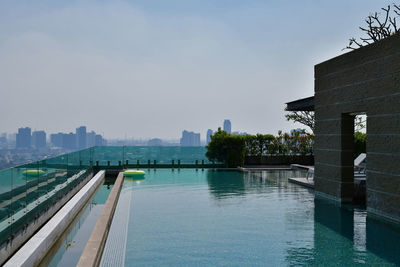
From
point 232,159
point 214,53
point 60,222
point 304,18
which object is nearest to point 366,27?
point 304,18

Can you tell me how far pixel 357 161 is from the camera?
1380 cm

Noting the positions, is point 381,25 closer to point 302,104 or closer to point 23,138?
point 302,104

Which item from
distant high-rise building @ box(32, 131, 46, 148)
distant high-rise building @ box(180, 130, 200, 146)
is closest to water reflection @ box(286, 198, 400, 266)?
distant high-rise building @ box(32, 131, 46, 148)

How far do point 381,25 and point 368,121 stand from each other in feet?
42.1

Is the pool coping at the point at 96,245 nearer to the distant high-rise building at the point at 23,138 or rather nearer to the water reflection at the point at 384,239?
the water reflection at the point at 384,239

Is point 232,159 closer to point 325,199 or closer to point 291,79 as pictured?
point 291,79

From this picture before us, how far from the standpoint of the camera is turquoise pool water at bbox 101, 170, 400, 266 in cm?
579

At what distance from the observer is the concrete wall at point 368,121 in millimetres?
8336

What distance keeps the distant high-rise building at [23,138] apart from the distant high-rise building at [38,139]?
179cm

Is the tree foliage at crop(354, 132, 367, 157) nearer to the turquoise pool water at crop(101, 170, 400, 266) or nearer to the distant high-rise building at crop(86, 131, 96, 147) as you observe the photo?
the turquoise pool water at crop(101, 170, 400, 266)

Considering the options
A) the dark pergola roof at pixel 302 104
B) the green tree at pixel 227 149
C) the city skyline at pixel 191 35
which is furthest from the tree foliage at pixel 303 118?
the dark pergola roof at pixel 302 104

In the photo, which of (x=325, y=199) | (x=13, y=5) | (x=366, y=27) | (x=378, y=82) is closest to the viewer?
(x=378, y=82)

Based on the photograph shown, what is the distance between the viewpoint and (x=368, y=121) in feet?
30.6

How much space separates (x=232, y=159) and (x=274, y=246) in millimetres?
16344
